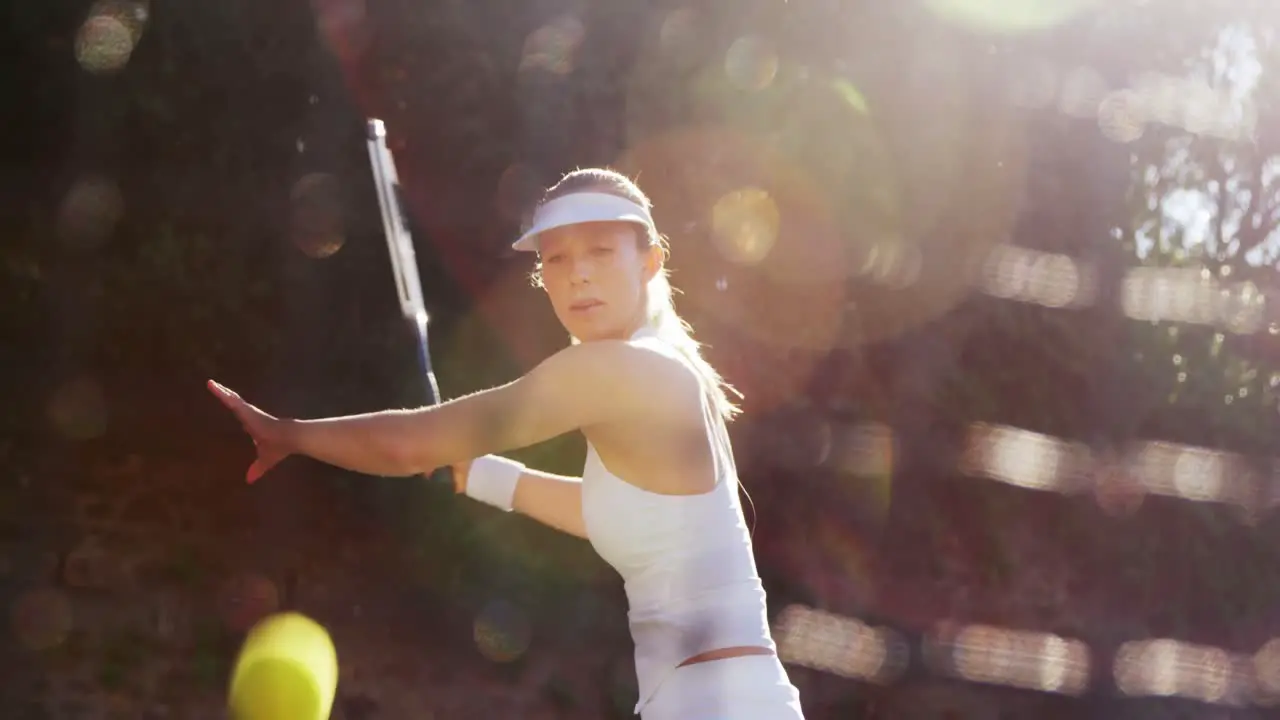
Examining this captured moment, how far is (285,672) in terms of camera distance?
5492mm

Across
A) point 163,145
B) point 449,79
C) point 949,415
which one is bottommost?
point 949,415

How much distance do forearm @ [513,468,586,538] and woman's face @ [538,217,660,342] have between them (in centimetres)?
58

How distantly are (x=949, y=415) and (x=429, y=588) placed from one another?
11.0 feet

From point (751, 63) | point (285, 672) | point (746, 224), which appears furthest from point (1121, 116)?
point (285, 672)

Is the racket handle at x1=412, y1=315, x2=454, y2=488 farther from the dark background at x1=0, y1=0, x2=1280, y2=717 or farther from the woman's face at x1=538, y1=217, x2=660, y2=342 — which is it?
the dark background at x1=0, y1=0, x2=1280, y2=717

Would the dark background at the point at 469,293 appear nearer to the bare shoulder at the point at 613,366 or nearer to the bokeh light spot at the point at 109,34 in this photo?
the bokeh light spot at the point at 109,34

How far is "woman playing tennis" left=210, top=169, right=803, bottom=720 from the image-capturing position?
191cm

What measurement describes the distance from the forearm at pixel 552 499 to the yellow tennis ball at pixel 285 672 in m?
3.09

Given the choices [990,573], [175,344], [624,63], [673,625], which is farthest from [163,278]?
[990,573]

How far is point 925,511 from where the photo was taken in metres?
6.81

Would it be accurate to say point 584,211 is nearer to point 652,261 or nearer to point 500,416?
point 652,261

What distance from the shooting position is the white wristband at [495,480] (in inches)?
108

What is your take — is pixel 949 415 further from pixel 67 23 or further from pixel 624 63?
pixel 67 23

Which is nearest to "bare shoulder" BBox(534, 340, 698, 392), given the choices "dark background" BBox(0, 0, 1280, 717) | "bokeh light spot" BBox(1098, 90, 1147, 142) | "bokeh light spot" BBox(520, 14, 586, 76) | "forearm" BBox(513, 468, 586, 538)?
"forearm" BBox(513, 468, 586, 538)
